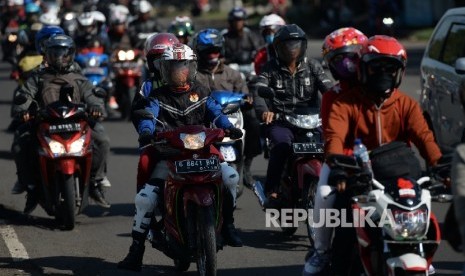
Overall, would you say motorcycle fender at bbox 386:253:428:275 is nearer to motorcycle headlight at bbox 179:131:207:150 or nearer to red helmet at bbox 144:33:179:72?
motorcycle headlight at bbox 179:131:207:150

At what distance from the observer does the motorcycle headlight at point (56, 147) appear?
11930mm

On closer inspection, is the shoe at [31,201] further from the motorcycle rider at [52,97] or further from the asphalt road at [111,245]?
the asphalt road at [111,245]

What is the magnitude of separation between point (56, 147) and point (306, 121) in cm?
236

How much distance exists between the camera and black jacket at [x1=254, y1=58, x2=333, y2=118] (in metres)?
11.4

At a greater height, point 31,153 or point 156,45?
point 156,45

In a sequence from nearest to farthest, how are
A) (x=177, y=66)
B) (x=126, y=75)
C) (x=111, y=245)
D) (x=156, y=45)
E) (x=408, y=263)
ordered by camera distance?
(x=408, y=263), (x=177, y=66), (x=111, y=245), (x=156, y=45), (x=126, y=75)

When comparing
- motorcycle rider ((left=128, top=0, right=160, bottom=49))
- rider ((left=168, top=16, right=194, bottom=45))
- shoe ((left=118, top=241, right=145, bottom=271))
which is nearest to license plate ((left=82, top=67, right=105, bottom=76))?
motorcycle rider ((left=128, top=0, right=160, bottom=49))

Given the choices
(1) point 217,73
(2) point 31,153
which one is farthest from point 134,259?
(1) point 217,73

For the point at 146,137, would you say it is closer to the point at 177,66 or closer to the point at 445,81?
the point at 177,66

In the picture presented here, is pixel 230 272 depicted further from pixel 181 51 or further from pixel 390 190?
pixel 390 190

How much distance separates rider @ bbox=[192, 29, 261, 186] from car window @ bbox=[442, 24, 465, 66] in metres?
2.16

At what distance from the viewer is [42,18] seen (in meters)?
22.1

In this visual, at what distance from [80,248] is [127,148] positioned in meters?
7.34

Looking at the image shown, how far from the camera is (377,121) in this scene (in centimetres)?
808
